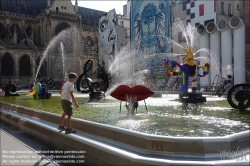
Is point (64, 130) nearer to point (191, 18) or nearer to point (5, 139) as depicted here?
point (5, 139)

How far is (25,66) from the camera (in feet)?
161

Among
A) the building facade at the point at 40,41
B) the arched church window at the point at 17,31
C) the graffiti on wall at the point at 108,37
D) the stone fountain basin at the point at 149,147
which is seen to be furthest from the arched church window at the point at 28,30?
the stone fountain basin at the point at 149,147

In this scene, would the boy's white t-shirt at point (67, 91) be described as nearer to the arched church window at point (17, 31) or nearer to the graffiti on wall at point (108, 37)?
the graffiti on wall at point (108, 37)

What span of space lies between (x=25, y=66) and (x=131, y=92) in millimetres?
44647

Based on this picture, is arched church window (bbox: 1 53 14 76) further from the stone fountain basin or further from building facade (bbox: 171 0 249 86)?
the stone fountain basin

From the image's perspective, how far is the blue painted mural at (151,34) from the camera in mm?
32853

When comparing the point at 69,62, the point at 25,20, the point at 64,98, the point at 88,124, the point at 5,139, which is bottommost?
the point at 5,139

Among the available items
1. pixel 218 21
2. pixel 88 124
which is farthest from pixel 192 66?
pixel 218 21

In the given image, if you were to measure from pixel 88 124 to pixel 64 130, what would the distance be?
2.15 ft

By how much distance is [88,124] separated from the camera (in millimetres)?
6406

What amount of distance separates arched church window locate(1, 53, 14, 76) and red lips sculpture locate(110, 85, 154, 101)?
4340 centimetres

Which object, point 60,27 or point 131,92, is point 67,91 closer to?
point 131,92

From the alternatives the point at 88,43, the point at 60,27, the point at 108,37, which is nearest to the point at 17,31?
the point at 60,27

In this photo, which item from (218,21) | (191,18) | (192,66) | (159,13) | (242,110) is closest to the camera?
(242,110)
